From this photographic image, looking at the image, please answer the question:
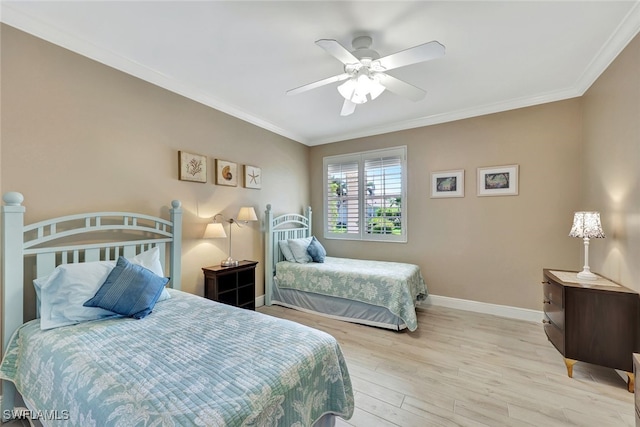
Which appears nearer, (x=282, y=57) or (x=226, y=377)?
(x=226, y=377)

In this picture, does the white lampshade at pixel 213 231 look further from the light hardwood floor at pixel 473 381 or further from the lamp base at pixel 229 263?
the light hardwood floor at pixel 473 381

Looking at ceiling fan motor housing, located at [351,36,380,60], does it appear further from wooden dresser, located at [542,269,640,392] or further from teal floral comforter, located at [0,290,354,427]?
wooden dresser, located at [542,269,640,392]

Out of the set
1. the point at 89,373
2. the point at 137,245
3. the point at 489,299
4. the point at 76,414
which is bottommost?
the point at 489,299

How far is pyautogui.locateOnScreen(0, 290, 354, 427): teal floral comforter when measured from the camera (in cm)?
97

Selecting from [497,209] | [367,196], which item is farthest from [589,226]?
[367,196]

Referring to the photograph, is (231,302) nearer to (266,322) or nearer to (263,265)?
(263,265)

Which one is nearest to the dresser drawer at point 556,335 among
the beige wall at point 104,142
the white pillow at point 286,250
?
the white pillow at point 286,250

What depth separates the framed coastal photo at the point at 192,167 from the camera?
8.99 ft

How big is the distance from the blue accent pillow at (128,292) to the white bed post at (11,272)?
438mm

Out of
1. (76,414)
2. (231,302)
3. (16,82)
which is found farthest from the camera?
(231,302)

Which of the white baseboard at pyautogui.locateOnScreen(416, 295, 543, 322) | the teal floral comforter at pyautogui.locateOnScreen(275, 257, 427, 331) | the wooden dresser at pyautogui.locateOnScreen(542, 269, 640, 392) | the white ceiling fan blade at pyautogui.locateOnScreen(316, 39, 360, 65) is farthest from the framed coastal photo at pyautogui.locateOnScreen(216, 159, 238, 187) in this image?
the wooden dresser at pyautogui.locateOnScreen(542, 269, 640, 392)

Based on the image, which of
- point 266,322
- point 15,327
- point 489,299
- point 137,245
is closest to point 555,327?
point 489,299

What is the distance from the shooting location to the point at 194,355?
129 cm

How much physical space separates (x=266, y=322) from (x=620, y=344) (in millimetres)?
2600
